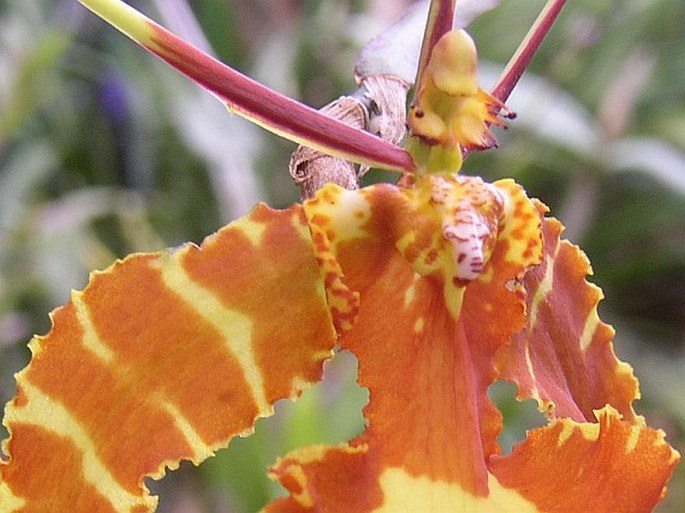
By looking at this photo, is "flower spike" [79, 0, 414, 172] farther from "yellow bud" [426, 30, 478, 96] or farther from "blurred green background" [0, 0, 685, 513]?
"blurred green background" [0, 0, 685, 513]

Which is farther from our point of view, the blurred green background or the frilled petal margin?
the blurred green background

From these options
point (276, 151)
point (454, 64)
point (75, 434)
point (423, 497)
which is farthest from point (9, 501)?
point (276, 151)

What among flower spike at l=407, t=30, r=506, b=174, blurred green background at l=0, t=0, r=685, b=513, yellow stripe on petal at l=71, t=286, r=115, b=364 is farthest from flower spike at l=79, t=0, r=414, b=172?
blurred green background at l=0, t=0, r=685, b=513

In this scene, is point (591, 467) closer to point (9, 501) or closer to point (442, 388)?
point (442, 388)

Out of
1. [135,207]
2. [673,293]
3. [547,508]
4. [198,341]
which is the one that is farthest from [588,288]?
[673,293]

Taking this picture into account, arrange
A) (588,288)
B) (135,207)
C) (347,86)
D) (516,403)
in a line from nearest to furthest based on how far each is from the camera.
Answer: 1. (588,288)
2. (516,403)
3. (135,207)
4. (347,86)

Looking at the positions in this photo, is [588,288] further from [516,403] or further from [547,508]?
[516,403]

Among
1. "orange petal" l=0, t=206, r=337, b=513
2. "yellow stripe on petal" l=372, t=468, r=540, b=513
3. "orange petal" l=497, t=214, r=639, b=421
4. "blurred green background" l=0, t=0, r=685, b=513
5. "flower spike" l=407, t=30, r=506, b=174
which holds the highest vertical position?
"blurred green background" l=0, t=0, r=685, b=513
